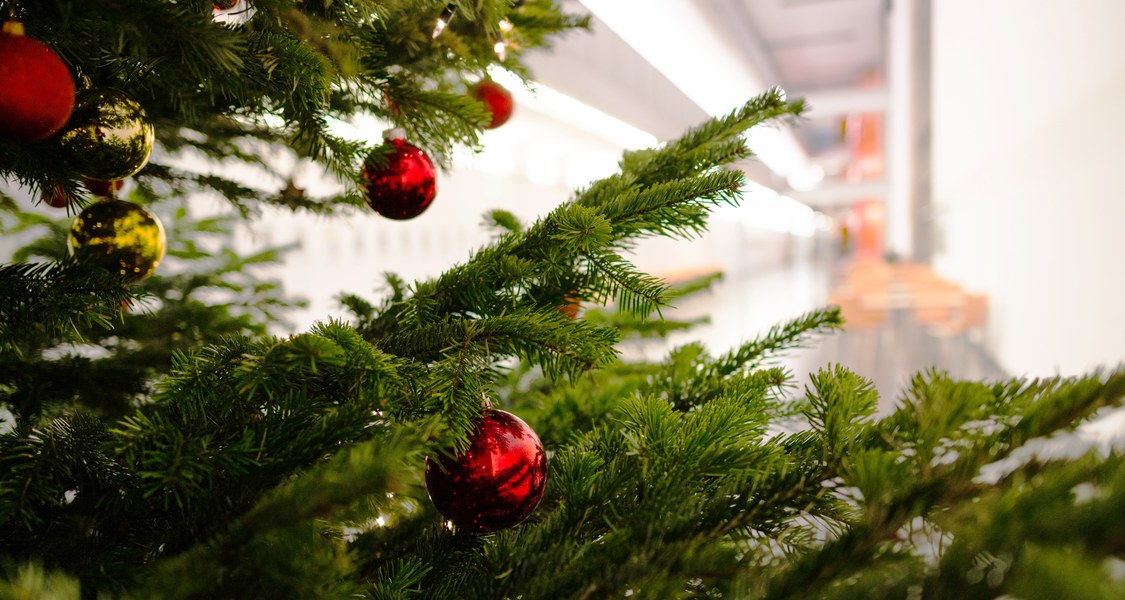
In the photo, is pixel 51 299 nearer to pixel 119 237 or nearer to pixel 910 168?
pixel 119 237

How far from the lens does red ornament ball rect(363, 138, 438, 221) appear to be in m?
0.50

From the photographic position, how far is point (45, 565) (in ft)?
0.94

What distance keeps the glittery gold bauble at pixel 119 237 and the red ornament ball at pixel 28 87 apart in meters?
0.16

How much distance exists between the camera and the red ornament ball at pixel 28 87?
0.29 m

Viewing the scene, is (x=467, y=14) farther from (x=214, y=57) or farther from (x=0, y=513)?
(x=0, y=513)

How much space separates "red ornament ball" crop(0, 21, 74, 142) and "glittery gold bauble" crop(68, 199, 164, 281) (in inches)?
6.3

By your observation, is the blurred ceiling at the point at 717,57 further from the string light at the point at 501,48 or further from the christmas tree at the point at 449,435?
the christmas tree at the point at 449,435

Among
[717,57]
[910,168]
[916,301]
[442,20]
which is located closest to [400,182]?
[442,20]

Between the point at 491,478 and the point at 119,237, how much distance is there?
37 centimetres

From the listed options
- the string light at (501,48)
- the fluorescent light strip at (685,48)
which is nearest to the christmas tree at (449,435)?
the string light at (501,48)

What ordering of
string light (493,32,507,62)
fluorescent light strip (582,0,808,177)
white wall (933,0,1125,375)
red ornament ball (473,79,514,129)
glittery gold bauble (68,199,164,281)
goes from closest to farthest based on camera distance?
glittery gold bauble (68,199,164,281)
string light (493,32,507,62)
red ornament ball (473,79,514,129)
white wall (933,0,1125,375)
fluorescent light strip (582,0,808,177)

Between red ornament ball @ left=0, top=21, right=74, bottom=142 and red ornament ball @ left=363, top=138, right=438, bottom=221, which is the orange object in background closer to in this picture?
red ornament ball @ left=363, top=138, right=438, bottom=221

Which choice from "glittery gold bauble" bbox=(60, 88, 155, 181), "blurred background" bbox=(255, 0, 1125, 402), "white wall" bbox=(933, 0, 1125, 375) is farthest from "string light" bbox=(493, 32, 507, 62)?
"white wall" bbox=(933, 0, 1125, 375)

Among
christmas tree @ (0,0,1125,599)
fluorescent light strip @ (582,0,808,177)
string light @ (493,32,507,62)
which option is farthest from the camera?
fluorescent light strip @ (582,0,808,177)
